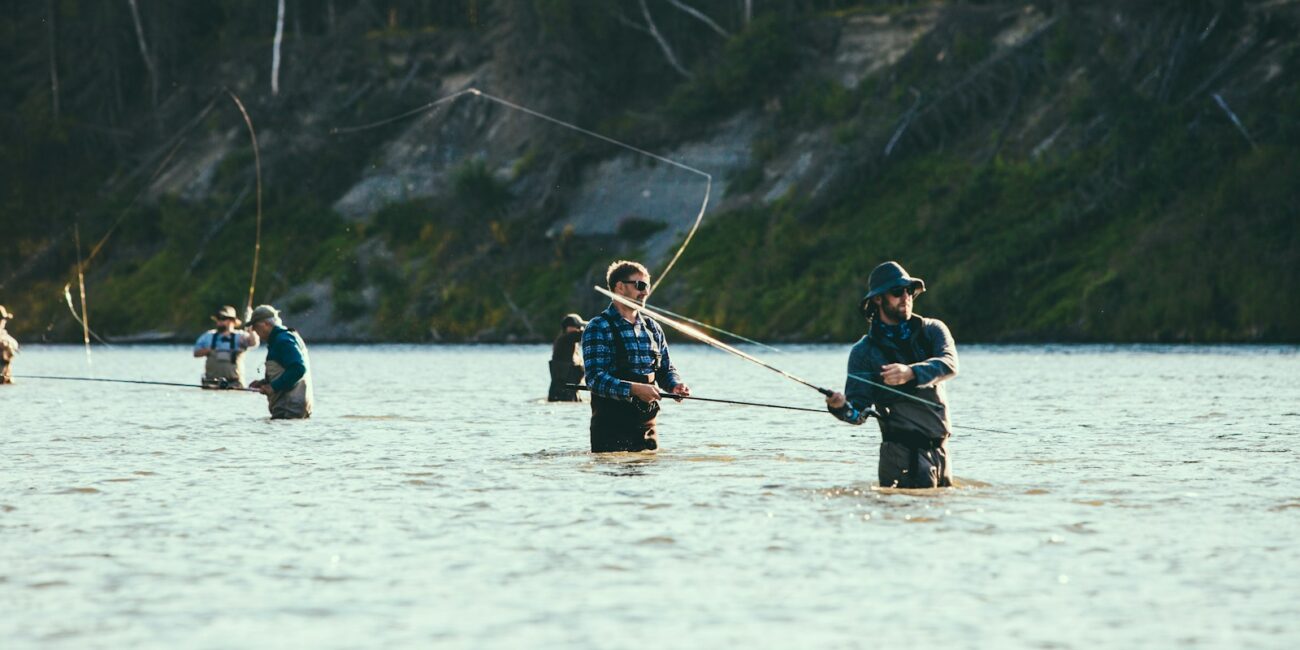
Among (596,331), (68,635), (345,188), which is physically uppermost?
(345,188)

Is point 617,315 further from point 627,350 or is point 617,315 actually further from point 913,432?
point 913,432

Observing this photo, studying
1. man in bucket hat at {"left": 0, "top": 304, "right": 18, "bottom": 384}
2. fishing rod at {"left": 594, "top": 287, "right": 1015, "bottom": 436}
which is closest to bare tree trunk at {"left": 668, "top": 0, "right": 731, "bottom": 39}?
man in bucket hat at {"left": 0, "top": 304, "right": 18, "bottom": 384}

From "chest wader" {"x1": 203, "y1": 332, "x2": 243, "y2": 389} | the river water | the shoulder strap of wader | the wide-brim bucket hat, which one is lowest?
the river water

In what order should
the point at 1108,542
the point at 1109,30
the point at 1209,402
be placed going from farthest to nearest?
the point at 1109,30, the point at 1209,402, the point at 1108,542

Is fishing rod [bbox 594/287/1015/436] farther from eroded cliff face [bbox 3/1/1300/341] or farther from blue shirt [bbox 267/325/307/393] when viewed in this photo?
eroded cliff face [bbox 3/1/1300/341]

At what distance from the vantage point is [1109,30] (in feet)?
181

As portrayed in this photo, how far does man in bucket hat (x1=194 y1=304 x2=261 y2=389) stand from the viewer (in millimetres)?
24844

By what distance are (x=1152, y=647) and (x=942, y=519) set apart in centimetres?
351

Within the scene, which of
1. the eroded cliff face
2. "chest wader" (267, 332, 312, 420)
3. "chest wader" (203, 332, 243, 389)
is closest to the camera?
"chest wader" (267, 332, 312, 420)

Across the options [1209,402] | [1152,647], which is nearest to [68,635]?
[1152,647]

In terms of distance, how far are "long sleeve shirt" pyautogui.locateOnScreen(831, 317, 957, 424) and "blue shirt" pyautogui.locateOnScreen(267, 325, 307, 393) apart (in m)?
7.93

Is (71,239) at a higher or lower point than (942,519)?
higher

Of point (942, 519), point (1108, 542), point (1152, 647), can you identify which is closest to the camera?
point (1152, 647)

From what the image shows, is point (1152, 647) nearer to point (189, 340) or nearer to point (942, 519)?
point (942, 519)
